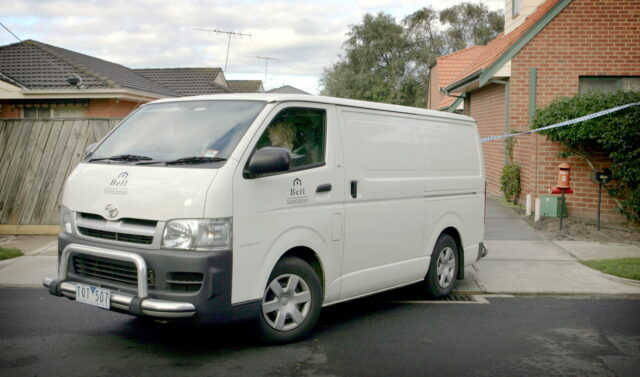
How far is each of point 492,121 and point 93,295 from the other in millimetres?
13282

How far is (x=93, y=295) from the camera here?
512cm

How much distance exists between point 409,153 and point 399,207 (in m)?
0.60

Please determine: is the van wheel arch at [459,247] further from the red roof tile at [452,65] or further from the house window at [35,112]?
the red roof tile at [452,65]

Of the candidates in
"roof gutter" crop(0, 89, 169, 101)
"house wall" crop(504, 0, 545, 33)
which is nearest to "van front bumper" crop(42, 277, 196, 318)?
"roof gutter" crop(0, 89, 169, 101)

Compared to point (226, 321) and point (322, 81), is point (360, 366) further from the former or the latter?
point (322, 81)

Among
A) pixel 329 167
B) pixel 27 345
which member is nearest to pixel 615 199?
pixel 329 167

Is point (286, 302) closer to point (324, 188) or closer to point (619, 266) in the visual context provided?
point (324, 188)

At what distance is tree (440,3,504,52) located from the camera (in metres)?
59.9

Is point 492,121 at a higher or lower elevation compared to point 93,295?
higher

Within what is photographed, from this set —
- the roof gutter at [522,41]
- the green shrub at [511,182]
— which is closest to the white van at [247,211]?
the green shrub at [511,182]

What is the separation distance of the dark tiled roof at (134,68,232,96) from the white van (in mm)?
18344

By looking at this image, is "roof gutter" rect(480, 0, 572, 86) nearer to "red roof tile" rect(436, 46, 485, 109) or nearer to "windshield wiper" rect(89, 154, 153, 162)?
"windshield wiper" rect(89, 154, 153, 162)

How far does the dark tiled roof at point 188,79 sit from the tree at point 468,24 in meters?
36.1

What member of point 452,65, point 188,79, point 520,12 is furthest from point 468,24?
point 520,12
